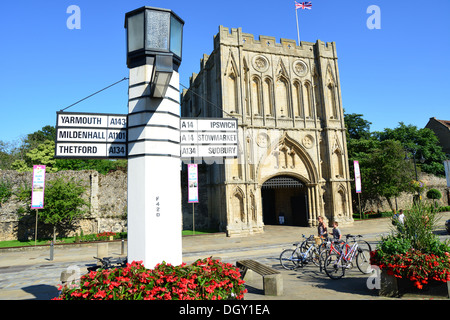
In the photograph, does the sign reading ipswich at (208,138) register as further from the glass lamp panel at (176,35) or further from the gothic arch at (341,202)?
the gothic arch at (341,202)

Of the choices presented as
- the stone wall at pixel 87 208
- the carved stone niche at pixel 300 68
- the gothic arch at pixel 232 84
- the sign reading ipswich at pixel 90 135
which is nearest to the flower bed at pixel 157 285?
the sign reading ipswich at pixel 90 135

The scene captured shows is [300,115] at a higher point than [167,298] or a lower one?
higher

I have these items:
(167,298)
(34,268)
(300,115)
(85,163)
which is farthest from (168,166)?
(85,163)

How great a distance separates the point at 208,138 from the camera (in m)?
5.89

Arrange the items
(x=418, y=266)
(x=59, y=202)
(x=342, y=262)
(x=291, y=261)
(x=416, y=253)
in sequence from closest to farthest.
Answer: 1. (x=418, y=266)
2. (x=416, y=253)
3. (x=342, y=262)
4. (x=291, y=261)
5. (x=59, y=202)

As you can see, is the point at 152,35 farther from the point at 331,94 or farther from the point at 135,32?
the point at 331,94

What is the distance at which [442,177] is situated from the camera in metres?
39.1

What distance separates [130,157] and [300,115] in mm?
23698

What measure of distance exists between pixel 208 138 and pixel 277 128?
20.1 meters

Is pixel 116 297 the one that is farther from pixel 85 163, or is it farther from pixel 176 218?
pixel 85 163

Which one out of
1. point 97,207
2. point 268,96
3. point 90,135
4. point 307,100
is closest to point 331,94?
point 307,100

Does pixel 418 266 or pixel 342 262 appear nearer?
pixel 418 266

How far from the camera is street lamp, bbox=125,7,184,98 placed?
4785 mm

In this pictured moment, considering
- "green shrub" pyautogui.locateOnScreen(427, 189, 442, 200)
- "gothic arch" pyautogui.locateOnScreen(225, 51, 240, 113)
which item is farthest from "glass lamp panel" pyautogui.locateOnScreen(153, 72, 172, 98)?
"green shrub" pyautogui.locateOnScreen(427, 189, 442, 200)
